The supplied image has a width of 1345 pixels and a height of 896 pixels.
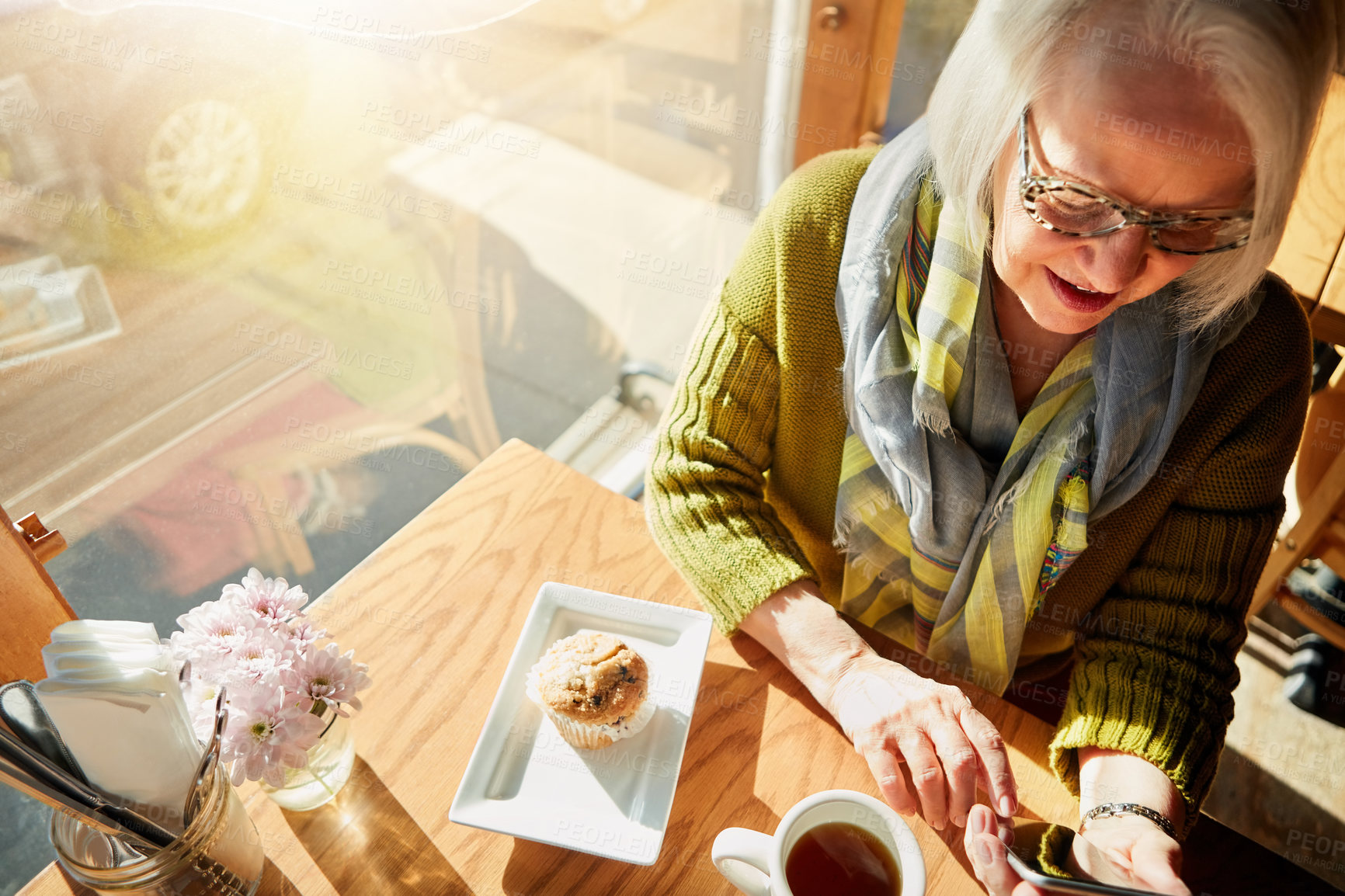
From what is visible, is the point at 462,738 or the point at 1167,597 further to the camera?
the point at 1167,597

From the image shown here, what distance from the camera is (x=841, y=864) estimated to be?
0.80 meters

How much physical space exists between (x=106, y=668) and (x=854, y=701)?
76cm

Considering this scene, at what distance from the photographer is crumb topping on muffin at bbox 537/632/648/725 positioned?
37.5 inches

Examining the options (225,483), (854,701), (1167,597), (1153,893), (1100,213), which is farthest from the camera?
(225,483)

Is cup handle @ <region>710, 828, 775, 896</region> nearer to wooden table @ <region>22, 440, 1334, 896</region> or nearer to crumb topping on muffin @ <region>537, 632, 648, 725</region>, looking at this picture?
wooden table @ <region>22, 440, 1334, 896</region>

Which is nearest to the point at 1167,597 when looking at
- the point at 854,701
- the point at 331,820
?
the point at 854,701

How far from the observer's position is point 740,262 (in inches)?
48.6

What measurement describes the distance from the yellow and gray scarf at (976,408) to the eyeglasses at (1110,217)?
17 centimetres

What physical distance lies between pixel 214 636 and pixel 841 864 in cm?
66

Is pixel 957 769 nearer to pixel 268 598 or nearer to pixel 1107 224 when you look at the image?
pixel 1107 224

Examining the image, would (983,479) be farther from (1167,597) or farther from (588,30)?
(588,30)

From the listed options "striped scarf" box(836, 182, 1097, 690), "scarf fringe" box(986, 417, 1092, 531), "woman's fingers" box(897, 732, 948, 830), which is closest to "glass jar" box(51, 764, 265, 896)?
"woman's fingers" box(897, 732, 948, 830)

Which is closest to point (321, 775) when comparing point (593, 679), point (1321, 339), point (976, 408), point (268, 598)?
point (268, 598)

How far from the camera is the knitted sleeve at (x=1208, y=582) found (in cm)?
105
